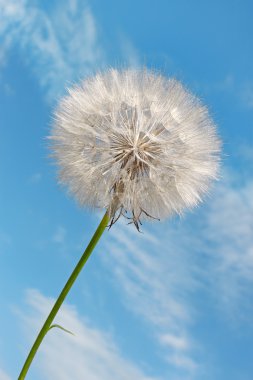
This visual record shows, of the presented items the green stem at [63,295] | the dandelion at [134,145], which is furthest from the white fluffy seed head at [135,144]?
the green stem at [63,295]

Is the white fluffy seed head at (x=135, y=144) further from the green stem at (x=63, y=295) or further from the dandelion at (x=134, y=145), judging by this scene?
the green stem at (x=63, y=295)

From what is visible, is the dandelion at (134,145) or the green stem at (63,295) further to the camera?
the dandelion at (134,145)

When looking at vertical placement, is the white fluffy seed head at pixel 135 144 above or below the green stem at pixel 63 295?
above

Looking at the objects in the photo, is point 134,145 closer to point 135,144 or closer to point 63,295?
point 135,144

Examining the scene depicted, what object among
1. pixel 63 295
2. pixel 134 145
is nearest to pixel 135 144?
pixel 134 145

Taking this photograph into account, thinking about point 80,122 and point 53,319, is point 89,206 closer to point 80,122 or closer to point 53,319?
point 80,122

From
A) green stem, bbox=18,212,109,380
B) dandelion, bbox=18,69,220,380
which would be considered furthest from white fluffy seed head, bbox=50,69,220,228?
green stem, bbox=18,212,109,380

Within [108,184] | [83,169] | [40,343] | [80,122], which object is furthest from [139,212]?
[40,343]

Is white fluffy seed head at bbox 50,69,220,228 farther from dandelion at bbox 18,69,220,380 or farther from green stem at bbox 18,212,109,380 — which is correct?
green stem at bbox 18,212,109,380

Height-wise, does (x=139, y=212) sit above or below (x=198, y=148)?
below
